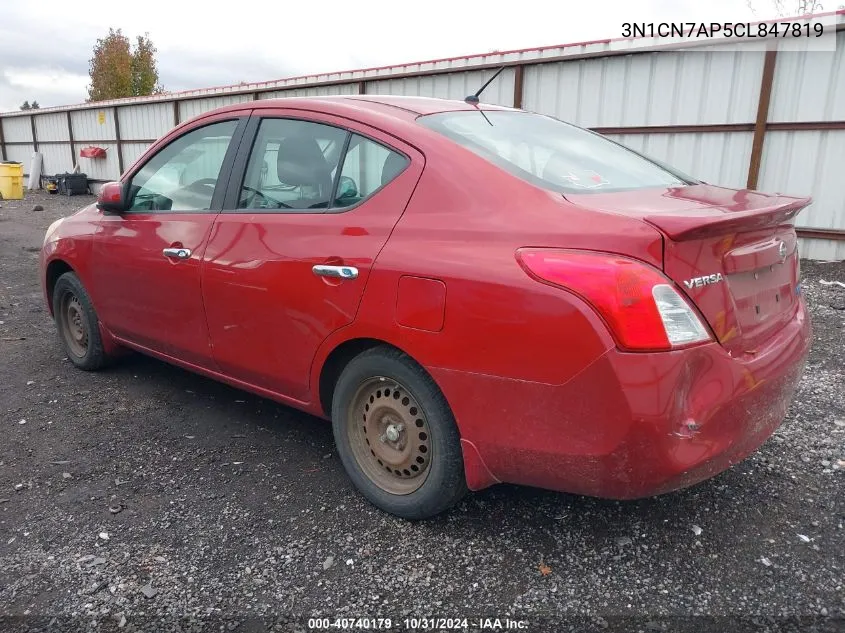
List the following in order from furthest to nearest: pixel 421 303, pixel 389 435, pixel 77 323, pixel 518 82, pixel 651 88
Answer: pixel 518 82, pixel 651 88, pixel 77 323, pixel 389 435, pixel 421 303

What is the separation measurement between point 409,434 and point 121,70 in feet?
155

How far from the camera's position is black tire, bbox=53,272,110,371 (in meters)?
4.29

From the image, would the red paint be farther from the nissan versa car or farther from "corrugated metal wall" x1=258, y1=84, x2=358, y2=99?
"corrugated metal wall" x1=258, y1=84, x2=358, y2=99

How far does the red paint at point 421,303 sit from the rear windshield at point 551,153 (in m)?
0.53

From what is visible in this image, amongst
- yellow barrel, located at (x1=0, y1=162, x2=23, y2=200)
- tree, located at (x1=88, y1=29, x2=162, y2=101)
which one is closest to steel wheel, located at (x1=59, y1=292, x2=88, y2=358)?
yellow barrel, located at (x1=0, y1=162, x2=23, y2=200)

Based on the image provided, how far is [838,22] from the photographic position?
7.58 metres

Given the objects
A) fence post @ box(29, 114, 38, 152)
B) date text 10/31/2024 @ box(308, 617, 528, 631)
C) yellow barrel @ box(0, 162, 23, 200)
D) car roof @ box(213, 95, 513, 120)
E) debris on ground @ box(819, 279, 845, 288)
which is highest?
fence post @ box(29, 114, 38, 152)

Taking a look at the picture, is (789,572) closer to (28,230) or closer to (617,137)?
(617,137)

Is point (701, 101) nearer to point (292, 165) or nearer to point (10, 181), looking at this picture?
point (292, 165)

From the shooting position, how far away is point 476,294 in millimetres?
2205

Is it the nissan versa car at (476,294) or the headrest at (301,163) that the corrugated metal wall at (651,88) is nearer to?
the nissan versa car at (476,294)

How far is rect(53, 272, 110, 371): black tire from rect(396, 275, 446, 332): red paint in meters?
2.73

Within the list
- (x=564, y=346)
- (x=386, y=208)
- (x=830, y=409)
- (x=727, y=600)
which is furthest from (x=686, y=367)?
(x=830, y=409)

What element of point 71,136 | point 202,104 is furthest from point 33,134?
point 202,104
